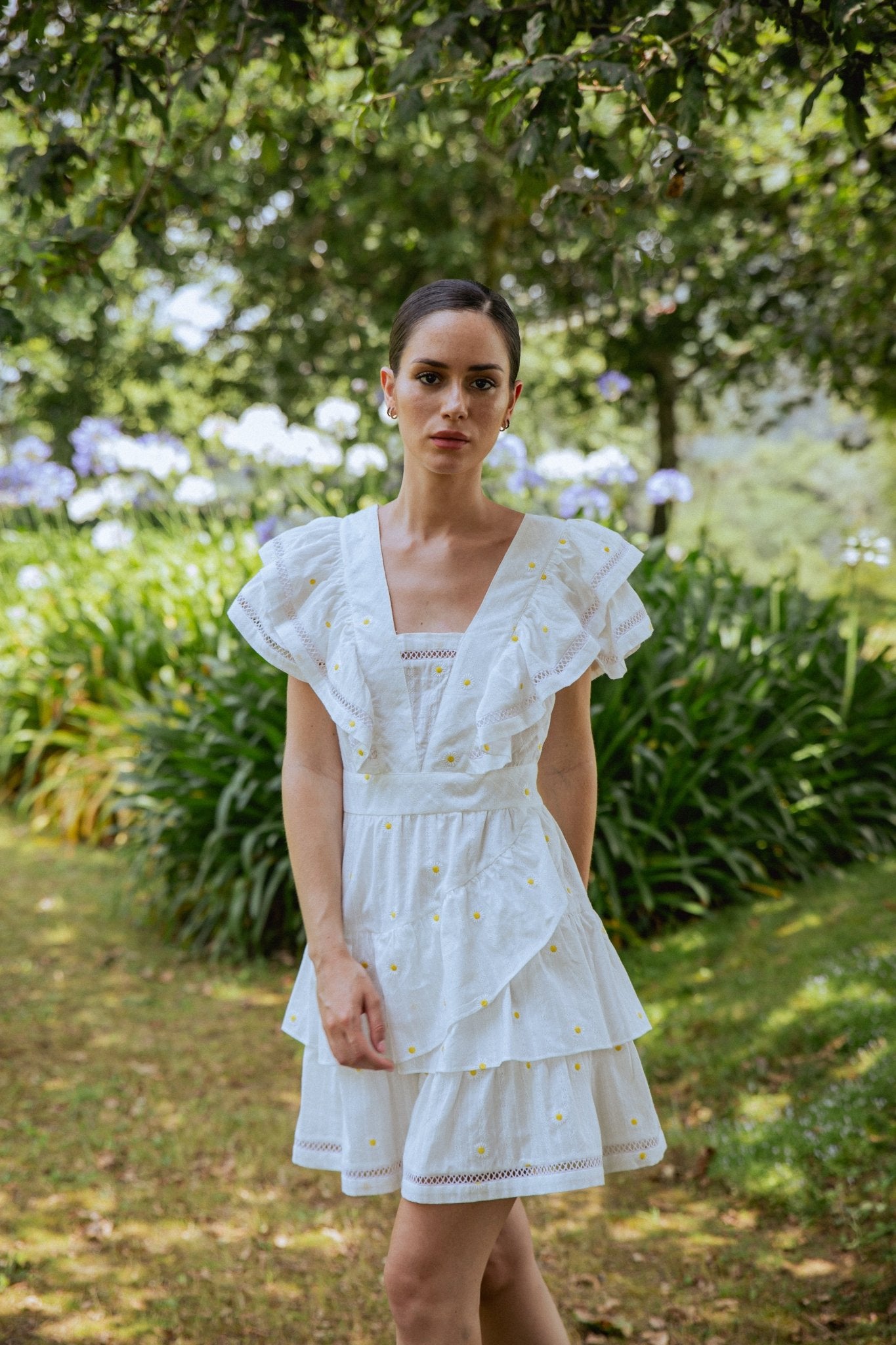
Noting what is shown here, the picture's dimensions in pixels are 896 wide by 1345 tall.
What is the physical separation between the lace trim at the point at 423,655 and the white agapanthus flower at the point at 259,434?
181 inches

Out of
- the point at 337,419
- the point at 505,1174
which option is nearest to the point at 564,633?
the point at 505,1174

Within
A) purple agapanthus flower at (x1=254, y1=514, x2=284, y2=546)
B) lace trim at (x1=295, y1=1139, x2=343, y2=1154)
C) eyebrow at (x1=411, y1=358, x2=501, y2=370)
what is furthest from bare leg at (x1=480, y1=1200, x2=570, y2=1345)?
purple agapanthus flower at (x1=254, y1=514, x2=284, y2=546)

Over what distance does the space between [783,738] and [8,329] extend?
415cm

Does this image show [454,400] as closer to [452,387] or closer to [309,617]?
[452,387]

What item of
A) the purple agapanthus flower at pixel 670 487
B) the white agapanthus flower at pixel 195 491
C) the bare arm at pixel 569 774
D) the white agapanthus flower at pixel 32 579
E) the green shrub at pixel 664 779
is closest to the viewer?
the bare arm at pixel 569 774

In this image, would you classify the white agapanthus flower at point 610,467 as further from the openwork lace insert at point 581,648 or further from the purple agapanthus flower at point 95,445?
the openwork lace insert at point 581,648

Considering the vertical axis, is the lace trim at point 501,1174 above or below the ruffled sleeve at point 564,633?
below

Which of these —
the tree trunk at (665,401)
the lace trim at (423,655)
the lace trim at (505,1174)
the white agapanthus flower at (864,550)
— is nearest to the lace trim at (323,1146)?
the lace trim at (505,1174)

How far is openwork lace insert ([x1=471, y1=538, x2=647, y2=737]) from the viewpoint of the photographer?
6.13 feet

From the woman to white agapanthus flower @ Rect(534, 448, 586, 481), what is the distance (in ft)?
13.4

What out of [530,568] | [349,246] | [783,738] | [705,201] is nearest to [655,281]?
[705,201]

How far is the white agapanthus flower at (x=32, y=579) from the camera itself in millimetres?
8128

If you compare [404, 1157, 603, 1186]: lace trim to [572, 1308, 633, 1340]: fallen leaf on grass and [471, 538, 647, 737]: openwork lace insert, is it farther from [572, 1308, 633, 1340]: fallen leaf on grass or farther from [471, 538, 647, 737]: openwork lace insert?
[572, 1308, 633, 1340]: fallen leaf on grass

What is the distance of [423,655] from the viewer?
75.4 inches
